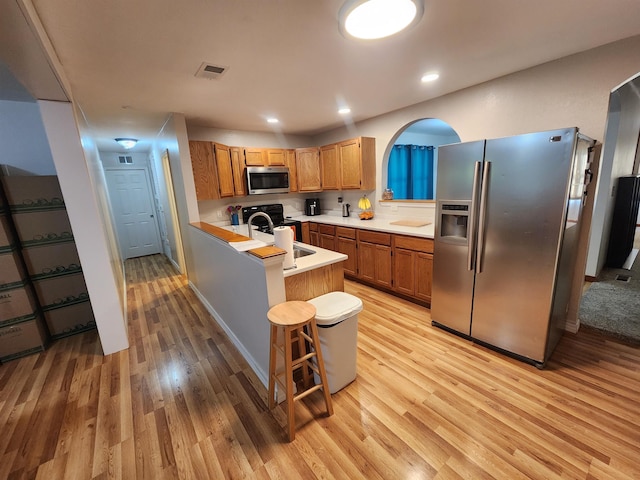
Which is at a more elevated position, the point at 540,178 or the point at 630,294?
the point at 540,178

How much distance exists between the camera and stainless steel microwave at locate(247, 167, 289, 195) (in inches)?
159

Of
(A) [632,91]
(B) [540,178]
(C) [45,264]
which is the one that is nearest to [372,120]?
(B) [540,178]

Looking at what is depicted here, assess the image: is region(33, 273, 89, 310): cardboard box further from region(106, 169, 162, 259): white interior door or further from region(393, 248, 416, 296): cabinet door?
region(393, 248, 416, 296): cabinet door

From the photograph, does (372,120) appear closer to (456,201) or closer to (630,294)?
(456,201)

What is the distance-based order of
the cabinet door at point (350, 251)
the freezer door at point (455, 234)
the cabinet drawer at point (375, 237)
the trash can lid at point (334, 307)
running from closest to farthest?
the trash can lid at point (334, 307) → the freezer door at point (455, 234) → the cabinet drawer at point (375, 237) → the cabinet door at point (350, 251)

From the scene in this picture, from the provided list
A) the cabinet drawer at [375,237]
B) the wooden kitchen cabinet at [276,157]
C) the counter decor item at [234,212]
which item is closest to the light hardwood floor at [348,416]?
the cabinet drawer at [375,237]

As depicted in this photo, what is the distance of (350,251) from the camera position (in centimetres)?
380

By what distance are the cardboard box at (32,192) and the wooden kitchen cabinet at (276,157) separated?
258 centimetres

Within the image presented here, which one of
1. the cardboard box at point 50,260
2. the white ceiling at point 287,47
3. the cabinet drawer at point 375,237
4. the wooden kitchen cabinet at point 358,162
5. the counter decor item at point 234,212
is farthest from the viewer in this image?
the counter decor item at point 234,212

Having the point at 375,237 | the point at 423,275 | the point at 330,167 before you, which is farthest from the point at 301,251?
the point at 330,167

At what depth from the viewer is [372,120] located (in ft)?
12.8

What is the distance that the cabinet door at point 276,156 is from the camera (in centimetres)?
427

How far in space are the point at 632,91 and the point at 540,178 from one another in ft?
8.42

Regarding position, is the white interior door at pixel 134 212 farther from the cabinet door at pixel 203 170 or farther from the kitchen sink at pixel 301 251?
the kitchen sink at pixel 301 251
